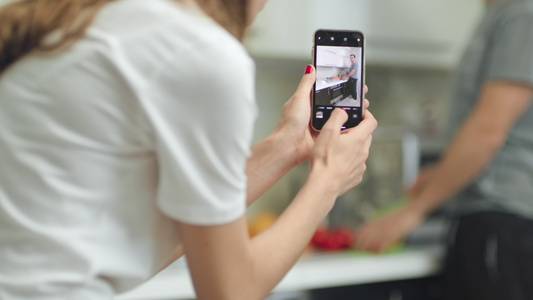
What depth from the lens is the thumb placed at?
0.59 metres

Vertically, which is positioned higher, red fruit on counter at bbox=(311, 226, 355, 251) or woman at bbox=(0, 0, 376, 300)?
woman at bbox=(0, 0, 376, 300)

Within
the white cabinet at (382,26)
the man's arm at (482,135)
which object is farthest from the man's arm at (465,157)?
the white cabinet at (382,26)

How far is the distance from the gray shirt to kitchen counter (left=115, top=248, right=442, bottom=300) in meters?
0.18

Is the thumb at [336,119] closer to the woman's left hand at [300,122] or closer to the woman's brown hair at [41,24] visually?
the woman's left hand at [300,122]

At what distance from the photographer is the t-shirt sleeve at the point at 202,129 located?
0.43m

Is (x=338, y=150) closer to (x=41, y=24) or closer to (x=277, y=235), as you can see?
(x=277, y=235)

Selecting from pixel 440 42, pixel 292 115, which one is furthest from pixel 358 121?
pixel 440 42

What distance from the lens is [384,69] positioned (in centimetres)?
221

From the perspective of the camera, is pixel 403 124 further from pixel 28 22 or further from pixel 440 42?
pixel 28 22

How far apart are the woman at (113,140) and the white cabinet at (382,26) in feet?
3.79

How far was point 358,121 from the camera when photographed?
2.03 feet

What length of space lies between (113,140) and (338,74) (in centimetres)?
22

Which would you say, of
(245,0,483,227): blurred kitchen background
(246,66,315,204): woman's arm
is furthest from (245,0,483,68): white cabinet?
(246,66,315,204): woman's arm

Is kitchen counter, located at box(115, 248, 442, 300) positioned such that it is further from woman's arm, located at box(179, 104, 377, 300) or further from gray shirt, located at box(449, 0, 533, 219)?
woman's arm, located at box(179, 104, 377, 300)
